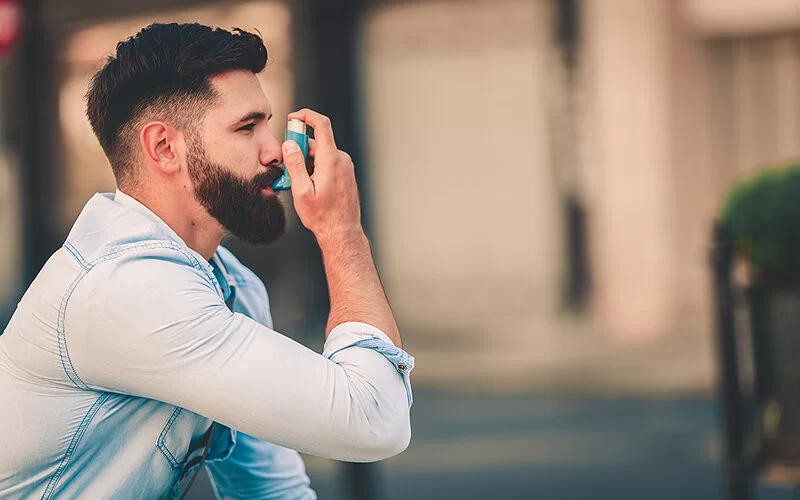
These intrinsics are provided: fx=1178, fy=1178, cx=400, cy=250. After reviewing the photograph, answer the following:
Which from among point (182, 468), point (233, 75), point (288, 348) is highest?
point (233, 75)

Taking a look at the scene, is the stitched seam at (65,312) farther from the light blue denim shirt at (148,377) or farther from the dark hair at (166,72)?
the dark hair at (166,72)

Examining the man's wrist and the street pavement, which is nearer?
the man's wrist

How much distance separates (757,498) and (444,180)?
674cm

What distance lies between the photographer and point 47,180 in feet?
46.8

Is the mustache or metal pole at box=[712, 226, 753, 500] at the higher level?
the mustache

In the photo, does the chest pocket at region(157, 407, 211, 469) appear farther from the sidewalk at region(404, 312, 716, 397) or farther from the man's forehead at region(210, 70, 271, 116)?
the sidewalk at region(404, 312, 716, 397)

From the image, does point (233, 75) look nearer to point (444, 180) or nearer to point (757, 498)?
point (757, 498)

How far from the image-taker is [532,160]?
1173 centimetres

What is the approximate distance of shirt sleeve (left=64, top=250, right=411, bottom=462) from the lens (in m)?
1.76

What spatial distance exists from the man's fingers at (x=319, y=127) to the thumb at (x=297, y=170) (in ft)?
0.18

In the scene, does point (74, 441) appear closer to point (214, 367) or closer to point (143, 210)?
point (214, 367)

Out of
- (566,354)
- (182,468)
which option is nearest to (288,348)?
(182,468)

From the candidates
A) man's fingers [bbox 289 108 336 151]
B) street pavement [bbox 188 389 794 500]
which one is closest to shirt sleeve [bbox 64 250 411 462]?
man's fingers [bbox 289 108 336 151]

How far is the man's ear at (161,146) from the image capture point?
198 cm
